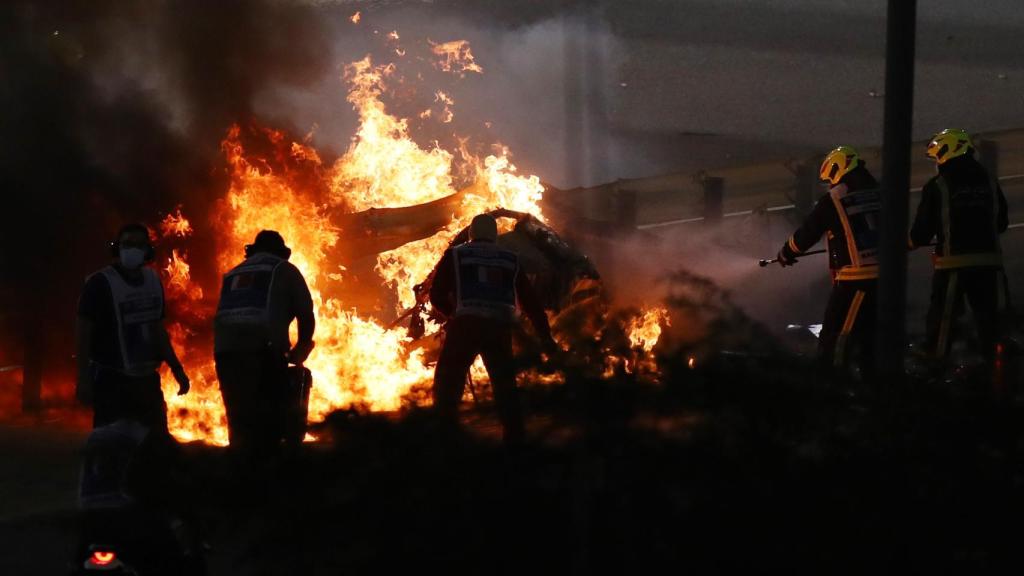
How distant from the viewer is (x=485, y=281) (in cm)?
745

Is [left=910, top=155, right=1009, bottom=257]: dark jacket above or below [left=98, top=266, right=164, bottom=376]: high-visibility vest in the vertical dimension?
above

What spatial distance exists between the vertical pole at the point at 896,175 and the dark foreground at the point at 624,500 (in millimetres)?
1412

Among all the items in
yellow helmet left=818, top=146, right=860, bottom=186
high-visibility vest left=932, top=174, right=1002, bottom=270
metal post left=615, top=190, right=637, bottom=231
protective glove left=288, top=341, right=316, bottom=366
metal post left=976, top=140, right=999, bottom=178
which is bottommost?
protective glove left=288, top=341, right=316, bottom=366

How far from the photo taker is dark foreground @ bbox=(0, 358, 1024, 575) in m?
2.91

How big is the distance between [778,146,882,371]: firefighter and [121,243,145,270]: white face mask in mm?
3897

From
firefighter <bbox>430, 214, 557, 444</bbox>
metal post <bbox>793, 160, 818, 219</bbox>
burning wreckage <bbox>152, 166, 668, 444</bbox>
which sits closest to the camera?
firefighter <bbox>430, 214, 557, 444</bbox>

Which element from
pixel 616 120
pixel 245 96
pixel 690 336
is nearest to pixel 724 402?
pixel 690 336

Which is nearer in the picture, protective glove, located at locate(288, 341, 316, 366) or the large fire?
protective glove, located at locate(288, 341, 316, 366)

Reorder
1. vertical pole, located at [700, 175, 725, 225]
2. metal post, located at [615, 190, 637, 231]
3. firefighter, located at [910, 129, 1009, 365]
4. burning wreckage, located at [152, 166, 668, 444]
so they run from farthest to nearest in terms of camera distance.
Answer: vertical pole, located at [700, 175, 725, 225] < metal post, located at [615, 190, 637, 231] < burning wreckage, located at [152, 166, 668, 444] < firefighter, located at [910, 129, 1009, 365]

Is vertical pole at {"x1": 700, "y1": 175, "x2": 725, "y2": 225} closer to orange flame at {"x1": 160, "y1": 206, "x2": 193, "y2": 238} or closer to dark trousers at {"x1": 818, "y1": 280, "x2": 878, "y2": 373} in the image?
orange flame at {"x1": 160, "y1": 206, "x2": 193, "y2": 238}

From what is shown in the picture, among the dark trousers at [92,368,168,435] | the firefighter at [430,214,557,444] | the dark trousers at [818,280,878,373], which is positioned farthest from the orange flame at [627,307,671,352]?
the dark trousers at [818,280,878,373]

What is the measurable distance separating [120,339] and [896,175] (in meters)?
4.02

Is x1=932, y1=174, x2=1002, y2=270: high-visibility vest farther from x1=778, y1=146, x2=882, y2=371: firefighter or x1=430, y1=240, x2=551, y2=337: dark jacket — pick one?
x1=430, y1=240, x2=551, y2=337: dark jacket

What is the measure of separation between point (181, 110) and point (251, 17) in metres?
1.31
